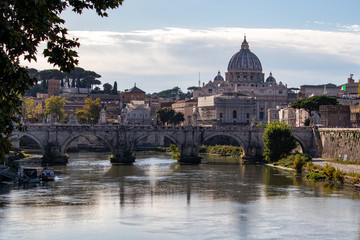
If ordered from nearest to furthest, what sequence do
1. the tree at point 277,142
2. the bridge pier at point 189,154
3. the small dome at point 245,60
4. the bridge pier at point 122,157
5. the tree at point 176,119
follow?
the tree at point 277,142
the bridge pier at point 122,157
the bridge pier at point 189,154
the tree at point 176,119
the small dome at point 245,60

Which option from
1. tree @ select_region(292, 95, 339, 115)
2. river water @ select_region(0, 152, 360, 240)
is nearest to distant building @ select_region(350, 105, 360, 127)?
tree @ select_region(292, 95, 339, 115)

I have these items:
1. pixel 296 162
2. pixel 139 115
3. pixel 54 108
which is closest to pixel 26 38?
pixel 296 162

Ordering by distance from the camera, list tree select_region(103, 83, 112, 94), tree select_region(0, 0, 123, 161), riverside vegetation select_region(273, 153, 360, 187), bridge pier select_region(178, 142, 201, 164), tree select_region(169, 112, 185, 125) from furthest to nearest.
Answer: tree select_region(103, 83, 112, 94), tree select_region(169, 112, 185, 125), bridge pier select_region(178, 142, 201, 164), riverside vegetation select_region(273, 153, 360, 187), tree select_region(0, 0, 123, 161)

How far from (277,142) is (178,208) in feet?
85.4

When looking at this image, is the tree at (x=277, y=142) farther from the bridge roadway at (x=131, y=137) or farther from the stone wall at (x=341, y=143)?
the bridge roadway at (x=131, y=137)

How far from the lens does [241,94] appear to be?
4094 inches

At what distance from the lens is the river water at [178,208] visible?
76.5ft

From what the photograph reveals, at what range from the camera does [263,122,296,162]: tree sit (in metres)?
53.8

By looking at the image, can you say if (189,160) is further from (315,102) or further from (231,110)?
(231,110)

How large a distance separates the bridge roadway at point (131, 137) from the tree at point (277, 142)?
4.33m

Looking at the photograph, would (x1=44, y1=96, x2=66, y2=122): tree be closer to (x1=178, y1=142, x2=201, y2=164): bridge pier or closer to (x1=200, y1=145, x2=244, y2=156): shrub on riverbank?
(x1=200, y1=145, x2=244, y2=156): shrub on riverbank

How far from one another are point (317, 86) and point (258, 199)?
106789mm

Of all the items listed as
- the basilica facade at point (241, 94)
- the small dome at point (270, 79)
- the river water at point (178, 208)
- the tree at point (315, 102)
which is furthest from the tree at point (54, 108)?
the small dome at point (270, 79)

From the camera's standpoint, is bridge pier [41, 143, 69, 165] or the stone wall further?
bridge pier [41, 143, 69, 165]
